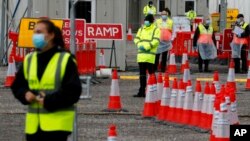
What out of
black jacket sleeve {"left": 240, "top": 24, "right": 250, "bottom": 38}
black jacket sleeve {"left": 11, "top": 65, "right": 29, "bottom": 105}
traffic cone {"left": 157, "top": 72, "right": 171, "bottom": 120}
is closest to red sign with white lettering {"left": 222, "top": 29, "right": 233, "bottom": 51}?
black jacket sleeve {"left": 240, "top": 24, "right": 250, "bottom": 38}

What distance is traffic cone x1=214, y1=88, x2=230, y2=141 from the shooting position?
12156mm

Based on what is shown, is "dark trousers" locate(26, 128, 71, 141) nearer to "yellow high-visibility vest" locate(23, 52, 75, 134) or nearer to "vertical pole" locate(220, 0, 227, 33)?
"yellow high-visibility vest" locate(23, 52, 75, 134)

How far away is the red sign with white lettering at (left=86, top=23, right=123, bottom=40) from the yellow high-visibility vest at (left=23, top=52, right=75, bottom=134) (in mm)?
16827

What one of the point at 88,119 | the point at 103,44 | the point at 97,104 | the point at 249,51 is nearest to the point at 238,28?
the point at 249,51

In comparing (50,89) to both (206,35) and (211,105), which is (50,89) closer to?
(211,105)

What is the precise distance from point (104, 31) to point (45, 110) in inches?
691

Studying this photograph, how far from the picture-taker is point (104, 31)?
85.7ft

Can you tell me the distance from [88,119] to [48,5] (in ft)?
38.3

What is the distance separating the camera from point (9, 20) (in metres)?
30.0

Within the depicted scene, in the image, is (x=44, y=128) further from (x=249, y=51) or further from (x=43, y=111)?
(x=249, y=51)

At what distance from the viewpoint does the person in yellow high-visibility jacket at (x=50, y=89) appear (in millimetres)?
8531

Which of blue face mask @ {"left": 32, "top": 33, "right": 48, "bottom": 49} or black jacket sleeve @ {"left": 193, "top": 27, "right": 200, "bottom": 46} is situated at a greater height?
blue face mask @ {"left": 32, "top": 33, "right": 48, "bottom": 49}

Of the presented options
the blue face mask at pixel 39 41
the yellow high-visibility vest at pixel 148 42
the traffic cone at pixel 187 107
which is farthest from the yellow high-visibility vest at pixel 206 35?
the blue face mask at pixel 39 41

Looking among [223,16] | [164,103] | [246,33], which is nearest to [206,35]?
[246,33]
